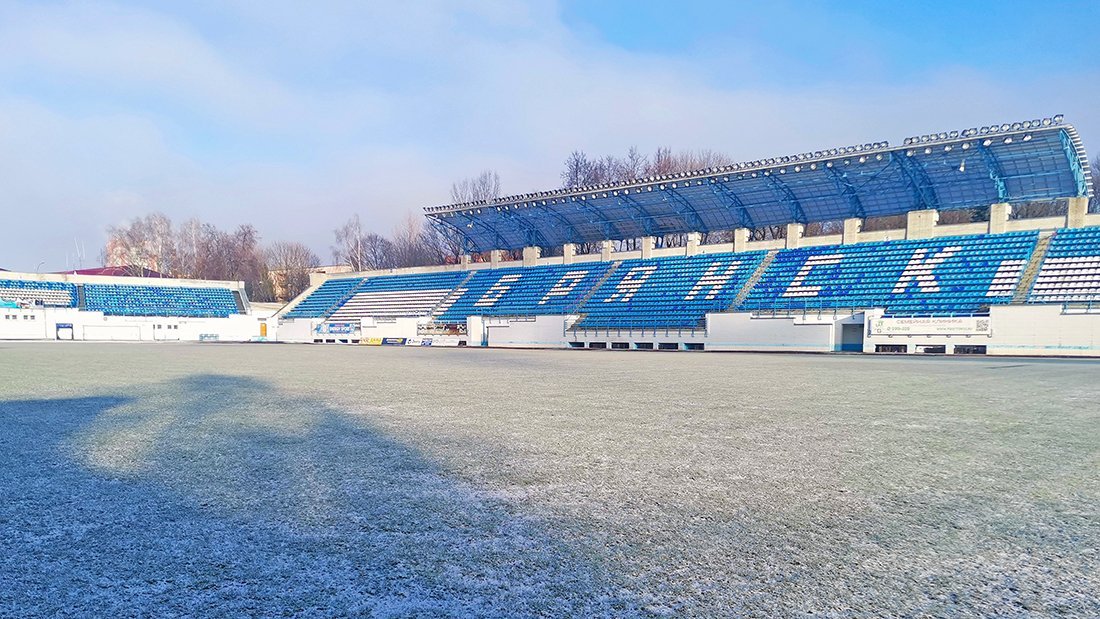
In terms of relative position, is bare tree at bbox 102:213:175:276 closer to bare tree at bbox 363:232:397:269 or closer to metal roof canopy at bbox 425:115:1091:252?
bare tree at bbox 363:232:397:269

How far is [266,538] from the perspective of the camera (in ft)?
10.2

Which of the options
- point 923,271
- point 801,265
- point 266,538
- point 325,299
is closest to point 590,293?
point 801,265

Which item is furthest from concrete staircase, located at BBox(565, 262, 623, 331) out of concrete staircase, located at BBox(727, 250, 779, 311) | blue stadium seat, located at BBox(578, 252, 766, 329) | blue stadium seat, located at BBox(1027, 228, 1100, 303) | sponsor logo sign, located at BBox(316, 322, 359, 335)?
blue stadium seat, located at BBox(1027, 228, 1100, 303)

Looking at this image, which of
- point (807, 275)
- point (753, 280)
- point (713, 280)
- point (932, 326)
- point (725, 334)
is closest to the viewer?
point (932, 326)

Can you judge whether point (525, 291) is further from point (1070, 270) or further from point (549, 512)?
point (549, 512)

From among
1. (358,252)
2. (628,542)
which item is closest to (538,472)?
(628,542)

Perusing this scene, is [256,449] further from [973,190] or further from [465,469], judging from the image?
[973,190]

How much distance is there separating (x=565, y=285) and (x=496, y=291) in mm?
5486

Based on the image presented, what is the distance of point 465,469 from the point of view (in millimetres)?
4629

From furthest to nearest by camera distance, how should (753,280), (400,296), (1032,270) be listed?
(400,296) < (753,280) < (1032,270)

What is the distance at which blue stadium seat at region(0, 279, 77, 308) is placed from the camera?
47.2 meters

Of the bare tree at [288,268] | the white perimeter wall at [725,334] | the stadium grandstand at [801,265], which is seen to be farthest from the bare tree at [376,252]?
the white perimeter wall at [725,334]

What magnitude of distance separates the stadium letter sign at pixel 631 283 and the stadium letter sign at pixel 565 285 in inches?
133

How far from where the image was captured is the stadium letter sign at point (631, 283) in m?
36.6
